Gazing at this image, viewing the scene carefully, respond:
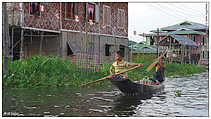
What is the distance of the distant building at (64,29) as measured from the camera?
1702 centimetres

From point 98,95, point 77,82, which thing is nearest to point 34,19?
point 77,82

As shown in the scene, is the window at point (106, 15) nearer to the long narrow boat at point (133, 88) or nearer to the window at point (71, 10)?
the window at point (71, 10)

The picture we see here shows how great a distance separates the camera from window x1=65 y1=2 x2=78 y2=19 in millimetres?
19433

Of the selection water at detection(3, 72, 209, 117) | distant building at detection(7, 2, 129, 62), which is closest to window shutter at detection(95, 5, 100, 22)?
distant building at detection(7, 2, 129, 62)

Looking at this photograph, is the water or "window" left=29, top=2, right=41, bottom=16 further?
"window" left=29, top=2, right=41, bottom=16

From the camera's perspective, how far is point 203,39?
141 feet

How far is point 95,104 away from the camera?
10234 millimetres

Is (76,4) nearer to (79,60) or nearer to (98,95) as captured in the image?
(79,60)

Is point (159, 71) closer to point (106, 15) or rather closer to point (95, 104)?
point (95, 104)

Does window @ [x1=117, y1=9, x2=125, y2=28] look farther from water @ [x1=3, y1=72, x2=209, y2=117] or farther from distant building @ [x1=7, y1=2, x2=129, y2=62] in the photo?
water @ [x1=3, y1=72, x2=209, y2=117]

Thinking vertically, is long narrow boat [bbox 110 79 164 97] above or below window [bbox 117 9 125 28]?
below

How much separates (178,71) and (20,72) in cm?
1425

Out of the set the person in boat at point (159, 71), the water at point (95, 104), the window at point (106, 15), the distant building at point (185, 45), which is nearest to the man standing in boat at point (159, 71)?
the person in boat at point (159, 71)

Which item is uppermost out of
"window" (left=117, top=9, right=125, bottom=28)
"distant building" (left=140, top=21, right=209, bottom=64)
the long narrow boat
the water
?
"window" (left=117, top=9, right=125, bottom=28)
